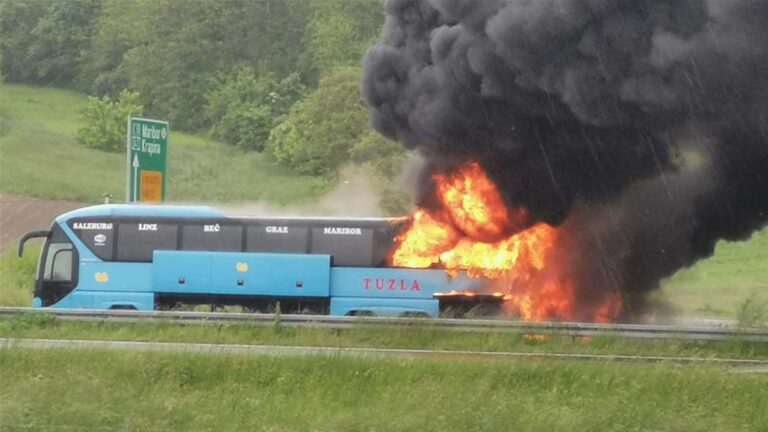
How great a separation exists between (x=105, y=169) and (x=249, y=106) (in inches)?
346

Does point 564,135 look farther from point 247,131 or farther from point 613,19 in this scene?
point 247,131

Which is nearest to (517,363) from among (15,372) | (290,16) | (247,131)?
(15,372)

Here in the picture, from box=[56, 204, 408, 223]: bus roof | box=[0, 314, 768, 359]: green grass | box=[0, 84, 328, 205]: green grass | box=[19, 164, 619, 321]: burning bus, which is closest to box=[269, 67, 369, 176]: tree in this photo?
box=[0, 84, 328, 205]: green grass

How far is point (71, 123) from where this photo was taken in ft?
228

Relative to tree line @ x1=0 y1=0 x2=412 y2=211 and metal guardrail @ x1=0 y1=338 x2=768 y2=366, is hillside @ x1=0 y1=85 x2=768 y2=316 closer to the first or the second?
tree line @ x1=0 y1=0 x2=412 y2=211

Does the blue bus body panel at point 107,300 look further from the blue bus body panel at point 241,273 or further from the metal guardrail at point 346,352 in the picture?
the metal guardrail at point 346,352

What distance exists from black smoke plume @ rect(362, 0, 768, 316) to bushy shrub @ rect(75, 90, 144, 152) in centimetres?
3961

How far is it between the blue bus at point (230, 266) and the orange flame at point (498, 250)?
0.38 m

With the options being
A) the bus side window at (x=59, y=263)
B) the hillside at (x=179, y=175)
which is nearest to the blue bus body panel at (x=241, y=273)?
the bus side window at (x=59, y=263)

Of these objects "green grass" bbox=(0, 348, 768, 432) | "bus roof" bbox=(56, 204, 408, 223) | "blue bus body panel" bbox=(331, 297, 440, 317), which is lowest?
"green grass" bbox=(0, 348, 768, 432)

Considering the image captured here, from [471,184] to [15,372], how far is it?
40.6 ft

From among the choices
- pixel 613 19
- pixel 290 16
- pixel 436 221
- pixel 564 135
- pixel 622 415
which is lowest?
pixel 622 415

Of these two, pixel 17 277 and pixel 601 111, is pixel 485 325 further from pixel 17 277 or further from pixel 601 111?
pixel 17 277

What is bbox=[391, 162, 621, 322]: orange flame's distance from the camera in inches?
1021
